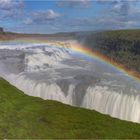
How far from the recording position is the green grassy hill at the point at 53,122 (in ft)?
158

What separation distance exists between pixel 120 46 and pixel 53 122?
261 feet

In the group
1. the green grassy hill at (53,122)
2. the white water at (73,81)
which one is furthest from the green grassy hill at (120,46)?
the green grassy hill at (53,122)

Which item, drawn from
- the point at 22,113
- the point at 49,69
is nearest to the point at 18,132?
the point at 22,113

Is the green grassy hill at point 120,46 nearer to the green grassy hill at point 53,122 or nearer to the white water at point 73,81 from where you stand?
the white water at point 73,81

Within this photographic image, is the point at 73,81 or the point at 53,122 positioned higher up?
the point at 73,81

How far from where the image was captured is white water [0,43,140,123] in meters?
62.5

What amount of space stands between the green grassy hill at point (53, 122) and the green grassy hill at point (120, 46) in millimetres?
55398

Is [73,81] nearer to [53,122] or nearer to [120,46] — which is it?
[53,122]

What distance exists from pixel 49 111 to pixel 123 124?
1059 cm

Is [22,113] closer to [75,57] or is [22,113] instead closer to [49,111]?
[49,111]

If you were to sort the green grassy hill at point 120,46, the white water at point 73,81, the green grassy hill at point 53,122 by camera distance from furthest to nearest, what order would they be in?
the green grassy hill at point 120,46, the white water at point 73,81, the green grassy hill at point 53,122

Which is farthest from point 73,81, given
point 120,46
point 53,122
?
point 120,46

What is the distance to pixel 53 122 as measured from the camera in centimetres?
5406

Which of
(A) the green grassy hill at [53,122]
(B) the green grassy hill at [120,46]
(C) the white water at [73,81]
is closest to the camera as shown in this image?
(A) the green grassy hill at [53,122]
